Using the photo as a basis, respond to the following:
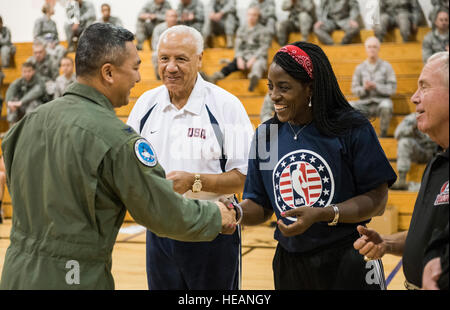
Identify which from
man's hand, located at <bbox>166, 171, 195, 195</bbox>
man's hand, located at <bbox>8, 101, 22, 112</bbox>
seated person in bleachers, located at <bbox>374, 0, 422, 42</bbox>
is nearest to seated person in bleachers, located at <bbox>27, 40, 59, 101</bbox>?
man's hand, located at <bbox>8, 101, 22, 112</bbox>

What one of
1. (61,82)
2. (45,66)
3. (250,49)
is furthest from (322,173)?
(45,66)

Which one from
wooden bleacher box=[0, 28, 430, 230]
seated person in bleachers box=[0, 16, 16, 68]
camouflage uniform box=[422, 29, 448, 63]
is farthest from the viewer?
seated person in bleachers box=[0, 16, 16, 68]

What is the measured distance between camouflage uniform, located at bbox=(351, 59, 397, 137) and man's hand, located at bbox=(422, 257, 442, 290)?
6.93 metres

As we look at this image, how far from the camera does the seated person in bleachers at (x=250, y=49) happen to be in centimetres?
1015

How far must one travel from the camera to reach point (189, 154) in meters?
3.14

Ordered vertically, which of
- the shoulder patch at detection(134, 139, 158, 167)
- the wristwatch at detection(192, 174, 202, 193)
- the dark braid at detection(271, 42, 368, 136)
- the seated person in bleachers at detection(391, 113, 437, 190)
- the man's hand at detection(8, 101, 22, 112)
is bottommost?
the seated person in bleachers at detection(391, 113, 437, 190)

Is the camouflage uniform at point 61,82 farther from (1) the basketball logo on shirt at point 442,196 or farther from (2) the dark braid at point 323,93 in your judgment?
(1) the basketball logo on shirt at point 442,196

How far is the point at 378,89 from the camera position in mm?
8633

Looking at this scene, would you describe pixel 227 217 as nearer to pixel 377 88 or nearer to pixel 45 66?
pixel 377 88

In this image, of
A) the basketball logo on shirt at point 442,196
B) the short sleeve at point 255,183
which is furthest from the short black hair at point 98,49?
the basketball logo on shirt at point 442,196

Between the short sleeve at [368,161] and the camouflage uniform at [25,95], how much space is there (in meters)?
8.87

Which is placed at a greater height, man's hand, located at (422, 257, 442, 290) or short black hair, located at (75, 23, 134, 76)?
short black hair, located at (75, 23, 134, 76)

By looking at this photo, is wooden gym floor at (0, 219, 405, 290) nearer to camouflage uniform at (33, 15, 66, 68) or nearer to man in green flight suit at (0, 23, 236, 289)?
man in green flight suit at (0, 23, 236, 289)

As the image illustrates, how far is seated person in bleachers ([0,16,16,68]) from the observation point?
40.6ft
